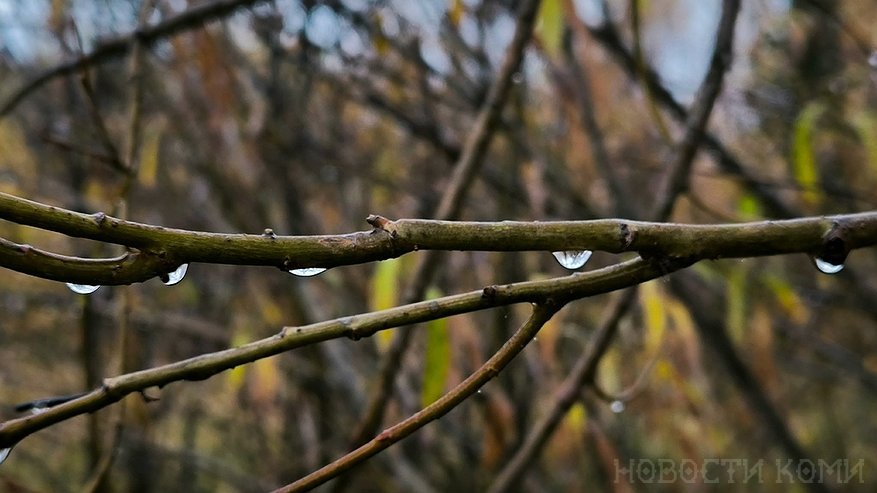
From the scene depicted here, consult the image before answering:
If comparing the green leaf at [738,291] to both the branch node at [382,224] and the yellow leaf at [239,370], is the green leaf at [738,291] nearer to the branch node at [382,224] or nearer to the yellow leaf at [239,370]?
the yellow leaf at [239,370]

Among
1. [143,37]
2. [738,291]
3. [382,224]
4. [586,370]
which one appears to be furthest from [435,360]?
[738,291]

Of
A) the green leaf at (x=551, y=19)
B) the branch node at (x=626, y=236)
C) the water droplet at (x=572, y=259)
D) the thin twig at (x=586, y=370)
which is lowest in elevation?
the branch node at (x=626, y=236)

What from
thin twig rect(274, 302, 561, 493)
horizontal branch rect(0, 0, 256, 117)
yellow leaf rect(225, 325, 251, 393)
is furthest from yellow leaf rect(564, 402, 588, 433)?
thin twig rect(274, 302, 561, 493)

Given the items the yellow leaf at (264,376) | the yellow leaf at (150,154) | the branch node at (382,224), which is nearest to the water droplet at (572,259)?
the branch node at (382,224)

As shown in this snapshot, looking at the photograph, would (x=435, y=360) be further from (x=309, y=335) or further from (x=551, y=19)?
(x=551, y=19)

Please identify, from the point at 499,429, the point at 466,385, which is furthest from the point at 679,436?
the point at 466,385
